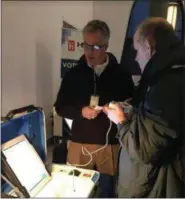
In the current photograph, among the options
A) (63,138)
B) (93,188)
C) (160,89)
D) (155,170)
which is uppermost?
(160,89)

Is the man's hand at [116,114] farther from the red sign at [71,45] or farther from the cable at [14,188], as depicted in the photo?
the red sign at [71,45]

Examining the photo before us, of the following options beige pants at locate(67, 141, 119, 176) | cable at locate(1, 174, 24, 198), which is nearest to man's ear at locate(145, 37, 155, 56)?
beige pants at locate(67, 141, 119, 176)

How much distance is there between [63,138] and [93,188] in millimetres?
1849

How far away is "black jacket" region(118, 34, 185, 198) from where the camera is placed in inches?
41.3

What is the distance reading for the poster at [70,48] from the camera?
10.2 ft

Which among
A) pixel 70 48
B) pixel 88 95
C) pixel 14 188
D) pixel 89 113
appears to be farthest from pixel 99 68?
pixel 70 48

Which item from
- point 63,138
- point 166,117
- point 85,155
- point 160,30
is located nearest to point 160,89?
point 166,117

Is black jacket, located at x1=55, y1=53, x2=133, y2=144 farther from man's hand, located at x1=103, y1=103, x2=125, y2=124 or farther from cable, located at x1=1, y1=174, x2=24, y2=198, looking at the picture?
cable, located at x1=1, y1=174, x2=24, y2=198

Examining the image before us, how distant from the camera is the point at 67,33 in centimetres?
314

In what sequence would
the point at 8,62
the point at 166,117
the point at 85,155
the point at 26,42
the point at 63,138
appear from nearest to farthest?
the point at 166,117, the point at 85,155, the point at 8,62, the point at 26,42, the point at 63,138

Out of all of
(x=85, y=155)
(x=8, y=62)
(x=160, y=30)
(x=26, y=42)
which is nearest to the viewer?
(x=160, y=30)

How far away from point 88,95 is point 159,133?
0.67 m

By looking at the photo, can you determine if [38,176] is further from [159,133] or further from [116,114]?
[159,133]

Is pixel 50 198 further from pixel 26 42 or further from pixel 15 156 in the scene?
Answer: pixel 26 42
